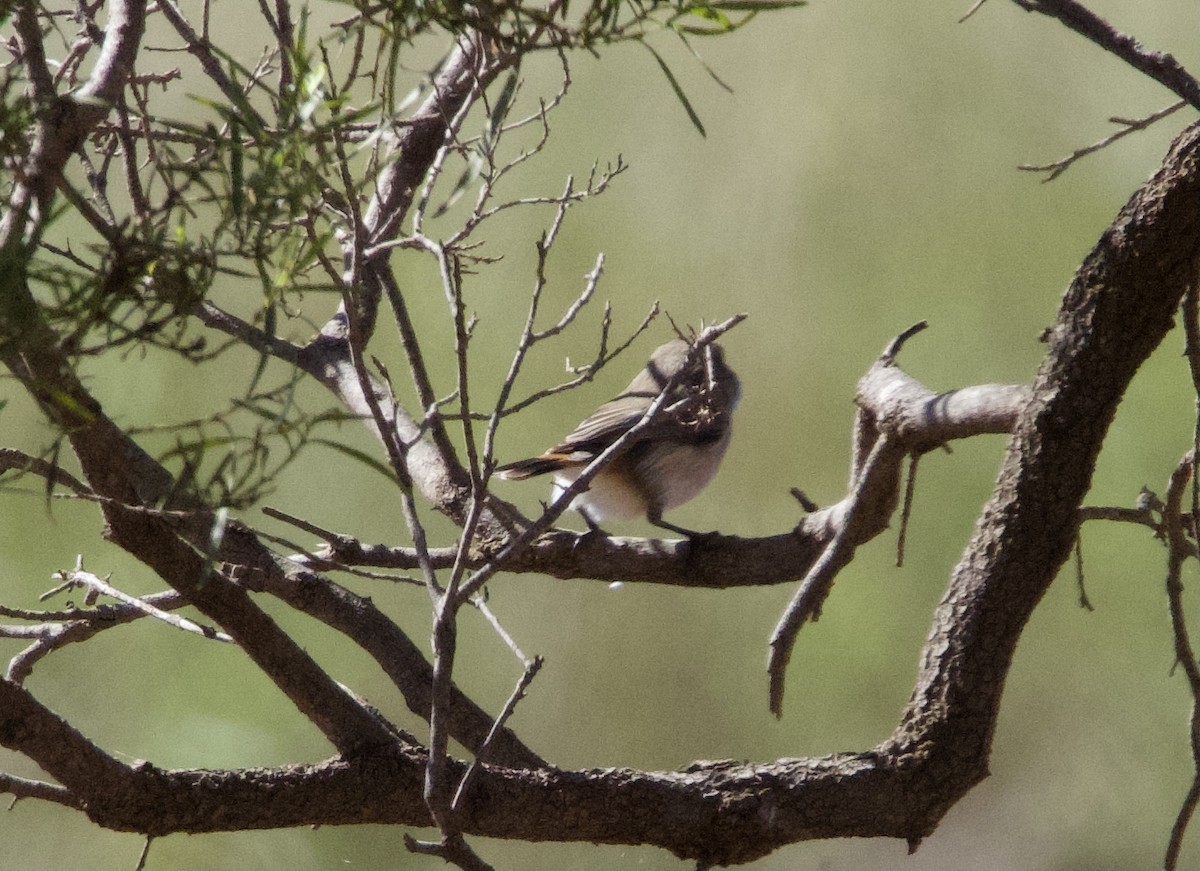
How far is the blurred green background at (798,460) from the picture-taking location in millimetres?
3250

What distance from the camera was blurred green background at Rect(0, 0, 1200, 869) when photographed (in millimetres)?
3250

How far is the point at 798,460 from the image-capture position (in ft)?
11.6

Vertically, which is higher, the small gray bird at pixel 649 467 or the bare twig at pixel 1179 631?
the small gray bird at pixel 649 467

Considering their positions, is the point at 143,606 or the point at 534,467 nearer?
the point at 143,606

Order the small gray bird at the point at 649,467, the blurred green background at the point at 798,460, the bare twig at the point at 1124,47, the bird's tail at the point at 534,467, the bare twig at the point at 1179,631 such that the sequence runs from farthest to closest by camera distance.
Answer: the blurred green background at the point at 798,460 < the small gray bird at the point at 649,467 < the bird's tail at the point at 534,467 < the bare twig at the point at 1179,631 < the bare twig at the point at 1124,47

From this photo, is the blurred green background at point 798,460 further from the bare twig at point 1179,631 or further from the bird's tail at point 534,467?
the bare twig at point 1179,631

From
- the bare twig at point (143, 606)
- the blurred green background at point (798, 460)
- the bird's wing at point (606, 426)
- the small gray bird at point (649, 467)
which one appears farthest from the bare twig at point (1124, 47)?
the blurred green background at point (798, 460)

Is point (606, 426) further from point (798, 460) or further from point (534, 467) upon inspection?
point (798, 460)

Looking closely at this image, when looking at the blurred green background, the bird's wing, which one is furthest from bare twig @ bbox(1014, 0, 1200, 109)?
the blurred green background

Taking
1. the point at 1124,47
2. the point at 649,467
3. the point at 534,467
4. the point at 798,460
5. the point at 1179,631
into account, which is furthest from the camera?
the point at 798,460

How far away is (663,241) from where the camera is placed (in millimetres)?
3529

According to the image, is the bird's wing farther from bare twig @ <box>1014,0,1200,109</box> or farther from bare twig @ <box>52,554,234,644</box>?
bare twig @ <box>1014,0,1200,109</box>

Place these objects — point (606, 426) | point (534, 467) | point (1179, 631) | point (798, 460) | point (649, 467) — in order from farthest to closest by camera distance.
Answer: point (798, 460) < point (649, 467) < point (606, 426) < point (534, 467) < point (1179, 631)

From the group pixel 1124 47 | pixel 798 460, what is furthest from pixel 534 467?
pixel 1124 47
